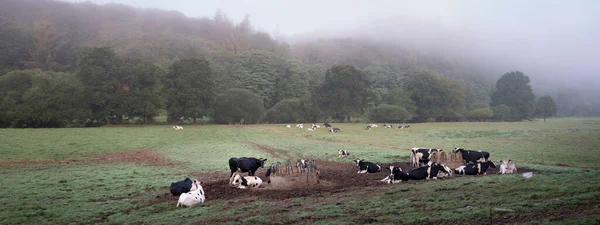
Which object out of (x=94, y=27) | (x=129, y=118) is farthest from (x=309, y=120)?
(x=94, y=27)

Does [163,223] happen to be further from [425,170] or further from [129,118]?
[129,118]

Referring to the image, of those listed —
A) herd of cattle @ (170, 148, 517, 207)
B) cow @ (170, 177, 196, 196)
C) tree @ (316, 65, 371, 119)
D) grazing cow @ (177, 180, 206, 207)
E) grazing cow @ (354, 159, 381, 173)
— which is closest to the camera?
grazing cow @ (177, 180, 206, 207)

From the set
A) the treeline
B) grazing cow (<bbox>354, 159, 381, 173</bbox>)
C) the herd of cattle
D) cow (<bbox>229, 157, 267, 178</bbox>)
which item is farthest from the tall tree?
grazing cow (<bbox>354, 159, 381, 173</bbox>)

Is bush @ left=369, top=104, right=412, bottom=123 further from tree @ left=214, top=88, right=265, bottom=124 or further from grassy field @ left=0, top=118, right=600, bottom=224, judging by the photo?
grassy field @ left=0, top=118, right=600, bottom=224

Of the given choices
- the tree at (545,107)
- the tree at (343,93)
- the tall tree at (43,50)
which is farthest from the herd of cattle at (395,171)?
the tree at (545,107)

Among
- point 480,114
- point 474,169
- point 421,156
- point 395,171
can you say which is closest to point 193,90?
point 421,156

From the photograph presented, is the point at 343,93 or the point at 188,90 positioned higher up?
the point at 343,93

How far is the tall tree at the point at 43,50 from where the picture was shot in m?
98.8

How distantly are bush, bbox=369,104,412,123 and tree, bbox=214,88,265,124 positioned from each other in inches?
1012

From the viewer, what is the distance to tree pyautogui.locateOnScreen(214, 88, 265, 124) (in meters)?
69.1

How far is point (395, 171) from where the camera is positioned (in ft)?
55.1

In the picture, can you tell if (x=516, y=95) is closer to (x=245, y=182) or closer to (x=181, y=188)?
(x=245, y=182)

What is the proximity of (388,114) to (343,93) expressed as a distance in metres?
10.0

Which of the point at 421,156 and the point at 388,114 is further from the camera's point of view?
the point at 388,114
